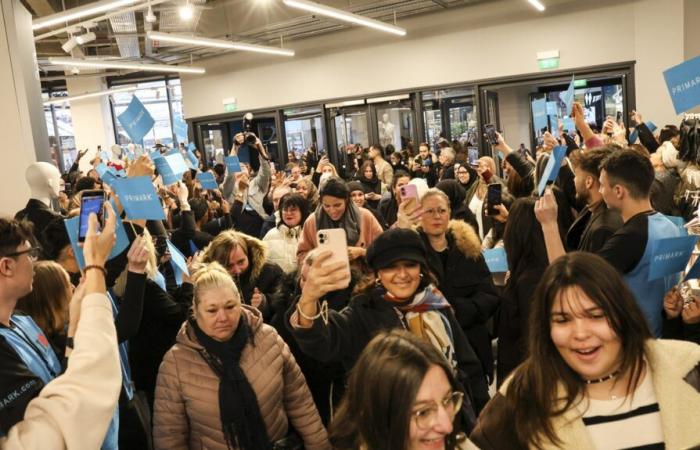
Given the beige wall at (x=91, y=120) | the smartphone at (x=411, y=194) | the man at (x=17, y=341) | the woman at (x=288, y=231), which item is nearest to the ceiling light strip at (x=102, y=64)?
the beige wall at (x=91, y=120)

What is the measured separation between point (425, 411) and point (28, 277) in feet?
3.62

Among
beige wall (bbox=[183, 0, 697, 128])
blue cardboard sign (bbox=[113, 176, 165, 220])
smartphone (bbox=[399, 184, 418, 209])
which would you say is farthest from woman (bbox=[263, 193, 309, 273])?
beige wall (bbox=[183, 0, 697, 128])

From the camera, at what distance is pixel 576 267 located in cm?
147

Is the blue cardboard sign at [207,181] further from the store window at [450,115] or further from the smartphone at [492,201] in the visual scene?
the store window at [450,115]

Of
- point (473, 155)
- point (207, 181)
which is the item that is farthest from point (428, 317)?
point (473, 155)

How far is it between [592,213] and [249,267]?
5.91ft

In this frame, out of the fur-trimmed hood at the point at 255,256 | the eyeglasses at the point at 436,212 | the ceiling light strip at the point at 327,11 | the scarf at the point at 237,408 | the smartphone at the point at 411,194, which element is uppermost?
the ceiling light strip at the point at 327,11

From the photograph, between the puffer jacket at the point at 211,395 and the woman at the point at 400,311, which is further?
the puffer jacket at the point at 211,395

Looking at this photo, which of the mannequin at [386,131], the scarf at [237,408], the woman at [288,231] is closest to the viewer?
the scarf at [237,408]

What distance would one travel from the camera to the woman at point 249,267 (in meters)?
3.17

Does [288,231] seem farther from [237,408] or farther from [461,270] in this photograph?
[237,408]

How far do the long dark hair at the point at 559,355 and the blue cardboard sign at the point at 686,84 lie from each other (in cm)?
159

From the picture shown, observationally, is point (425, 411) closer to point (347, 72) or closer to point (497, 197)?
point (497, 197)

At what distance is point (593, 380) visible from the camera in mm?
1452
